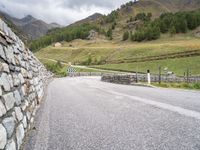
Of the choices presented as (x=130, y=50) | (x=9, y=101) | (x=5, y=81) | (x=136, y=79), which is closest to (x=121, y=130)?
(x=9, y=101)

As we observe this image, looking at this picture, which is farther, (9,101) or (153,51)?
(153,51)

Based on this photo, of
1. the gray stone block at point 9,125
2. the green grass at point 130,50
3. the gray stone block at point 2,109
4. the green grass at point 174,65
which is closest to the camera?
the gray stone block at point 2,109

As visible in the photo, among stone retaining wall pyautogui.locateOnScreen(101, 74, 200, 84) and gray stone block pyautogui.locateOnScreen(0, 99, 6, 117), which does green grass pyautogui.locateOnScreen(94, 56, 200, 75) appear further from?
gray stone block pyautogui.locateOnScreen(0, 99, 6, 117)

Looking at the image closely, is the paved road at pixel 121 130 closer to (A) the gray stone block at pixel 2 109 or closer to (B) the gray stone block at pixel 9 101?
(B) the gray stone block at pixel 9 101

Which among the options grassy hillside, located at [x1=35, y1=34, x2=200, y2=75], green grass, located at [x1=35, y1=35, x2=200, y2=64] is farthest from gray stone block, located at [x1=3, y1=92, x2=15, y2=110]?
green grass, located at [x1=35, y1=35, x2=200, y2=64]

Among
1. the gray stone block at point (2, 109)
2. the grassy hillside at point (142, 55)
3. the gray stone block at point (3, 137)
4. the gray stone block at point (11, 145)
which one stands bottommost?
the gray stone block at point (11, 145)

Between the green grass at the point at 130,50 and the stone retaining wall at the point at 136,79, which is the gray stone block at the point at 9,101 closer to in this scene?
the stone retaining wall at the point at 136,79

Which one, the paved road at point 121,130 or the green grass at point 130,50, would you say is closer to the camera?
the paved road at point 121,130

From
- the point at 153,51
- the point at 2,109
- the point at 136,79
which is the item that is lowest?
the point at 136,79

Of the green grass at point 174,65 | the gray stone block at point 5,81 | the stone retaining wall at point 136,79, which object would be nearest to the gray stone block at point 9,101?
the gray stone block at point 5,81

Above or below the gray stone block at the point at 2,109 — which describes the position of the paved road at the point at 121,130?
below

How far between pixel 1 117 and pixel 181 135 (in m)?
3.24

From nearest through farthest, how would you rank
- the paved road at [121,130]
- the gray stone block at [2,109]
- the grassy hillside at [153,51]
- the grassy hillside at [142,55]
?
the gray stone block at [2,109]
the paved road at [121,130]
the grassy hillside at [142,55]
the grassy hillside at [153,51]

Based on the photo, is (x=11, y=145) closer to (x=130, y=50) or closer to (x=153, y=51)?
(x=153, y=51)
